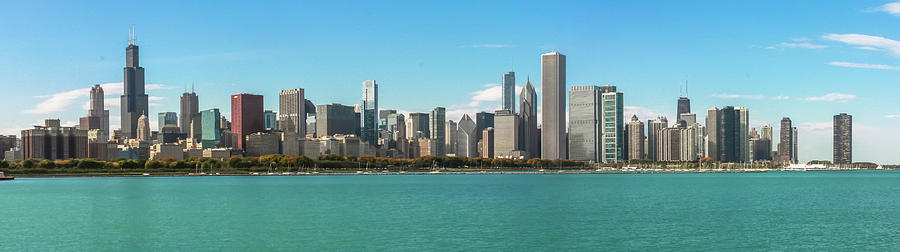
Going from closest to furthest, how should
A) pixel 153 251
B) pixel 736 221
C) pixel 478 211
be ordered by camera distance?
pixel 153 251 → pixel 736 221 → pixel 478 211

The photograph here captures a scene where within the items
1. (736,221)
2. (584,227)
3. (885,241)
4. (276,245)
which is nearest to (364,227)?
(276,245)

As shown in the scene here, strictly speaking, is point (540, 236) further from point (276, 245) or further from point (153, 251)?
point (153, 251)

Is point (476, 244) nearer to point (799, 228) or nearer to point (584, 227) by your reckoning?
point (584, 227)

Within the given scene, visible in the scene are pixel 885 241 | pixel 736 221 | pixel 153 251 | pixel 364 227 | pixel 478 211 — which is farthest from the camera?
pixel 478 211

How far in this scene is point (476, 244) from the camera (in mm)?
59469

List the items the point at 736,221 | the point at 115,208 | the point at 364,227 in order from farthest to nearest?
the point at 115,208 < the point at 736,221 < the point at 364,227

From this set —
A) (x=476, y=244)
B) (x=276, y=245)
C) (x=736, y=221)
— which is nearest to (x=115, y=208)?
(x=276, y=245)

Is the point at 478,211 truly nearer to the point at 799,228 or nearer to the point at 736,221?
the point at 736,221

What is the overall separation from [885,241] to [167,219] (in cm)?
6164

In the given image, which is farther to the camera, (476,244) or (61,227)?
(61,227)

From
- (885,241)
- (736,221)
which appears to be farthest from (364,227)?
(885,241)

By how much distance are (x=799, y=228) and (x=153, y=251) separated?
2017 inches

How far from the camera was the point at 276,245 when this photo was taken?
5912 cm

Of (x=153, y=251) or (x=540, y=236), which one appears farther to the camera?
(x=540, y=236)
